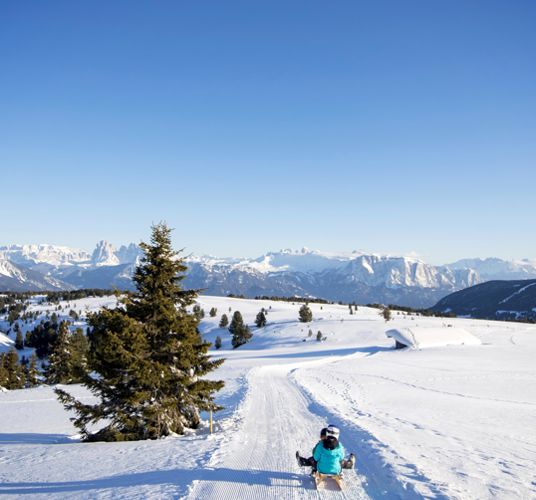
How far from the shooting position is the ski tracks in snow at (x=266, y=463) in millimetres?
9617

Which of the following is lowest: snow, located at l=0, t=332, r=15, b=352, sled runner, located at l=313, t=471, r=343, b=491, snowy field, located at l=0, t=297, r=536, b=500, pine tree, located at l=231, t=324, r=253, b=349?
snow, located at l=0, t=332, r=15, b=352

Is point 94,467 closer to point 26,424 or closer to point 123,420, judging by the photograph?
point 123,420

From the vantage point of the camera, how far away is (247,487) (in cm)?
999

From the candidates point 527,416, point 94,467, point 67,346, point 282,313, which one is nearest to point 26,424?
point 94,467

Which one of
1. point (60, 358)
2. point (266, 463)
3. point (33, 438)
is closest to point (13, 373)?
point (60, 358)

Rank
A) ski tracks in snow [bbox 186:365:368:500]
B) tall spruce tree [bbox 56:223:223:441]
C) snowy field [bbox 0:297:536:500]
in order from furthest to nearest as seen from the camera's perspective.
A: tall spruce tree [bbox 56:223:223:441], snowy field [bbox 0:297:536:500], ski tracks in snow [bbox 186:365:368:500]

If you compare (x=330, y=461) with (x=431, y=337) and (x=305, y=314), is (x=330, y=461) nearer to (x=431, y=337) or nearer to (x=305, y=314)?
(x=431, y=337)

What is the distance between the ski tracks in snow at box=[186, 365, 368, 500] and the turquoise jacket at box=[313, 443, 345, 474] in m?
0.46

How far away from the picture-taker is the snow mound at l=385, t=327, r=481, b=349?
7406 cm

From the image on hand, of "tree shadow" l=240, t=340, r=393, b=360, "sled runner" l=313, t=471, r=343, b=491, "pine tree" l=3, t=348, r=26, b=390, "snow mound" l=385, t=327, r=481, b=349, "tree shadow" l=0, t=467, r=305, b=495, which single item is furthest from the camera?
"snow mound" l=385, t=327, r=481, b=349

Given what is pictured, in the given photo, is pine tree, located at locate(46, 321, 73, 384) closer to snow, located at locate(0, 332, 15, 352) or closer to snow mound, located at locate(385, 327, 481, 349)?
snow mound, located at locate(385, 327, 481, 349)

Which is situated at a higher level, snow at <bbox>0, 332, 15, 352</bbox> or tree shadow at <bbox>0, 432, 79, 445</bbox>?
tree shadow at <bbox>0, 432, 79, 445</bbox>

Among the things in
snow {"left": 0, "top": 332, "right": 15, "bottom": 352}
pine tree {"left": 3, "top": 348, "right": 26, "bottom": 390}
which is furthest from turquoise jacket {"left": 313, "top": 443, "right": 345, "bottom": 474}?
snow {"left": 0, "top": 332, "right": 15, "bottom": 352}

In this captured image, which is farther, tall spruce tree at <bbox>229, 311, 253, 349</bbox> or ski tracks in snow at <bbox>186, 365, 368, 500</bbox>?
tall spruce tree at <bbox>229, 311, 253, 349</bbox>
